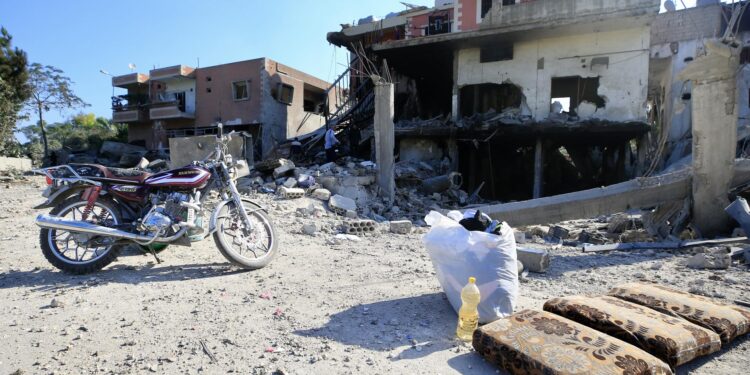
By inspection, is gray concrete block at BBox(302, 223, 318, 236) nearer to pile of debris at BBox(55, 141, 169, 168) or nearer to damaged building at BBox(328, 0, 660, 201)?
damaged building at BBox(328, 0, 660, 201)

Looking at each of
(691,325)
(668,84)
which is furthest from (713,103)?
(668,84)

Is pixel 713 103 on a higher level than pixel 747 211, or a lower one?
higher

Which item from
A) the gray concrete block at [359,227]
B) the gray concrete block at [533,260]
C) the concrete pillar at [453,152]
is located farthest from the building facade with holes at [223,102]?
the gray concrete block at [533,260]

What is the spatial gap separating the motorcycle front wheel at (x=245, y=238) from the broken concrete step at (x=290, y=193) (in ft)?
12.2

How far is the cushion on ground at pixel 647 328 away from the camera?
2018mm

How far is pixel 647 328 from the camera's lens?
212 cm

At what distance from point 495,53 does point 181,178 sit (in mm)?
12707

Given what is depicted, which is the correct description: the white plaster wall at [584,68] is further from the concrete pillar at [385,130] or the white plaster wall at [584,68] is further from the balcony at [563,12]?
the concrete pillar at [385,130]

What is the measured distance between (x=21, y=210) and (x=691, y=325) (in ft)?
29.5

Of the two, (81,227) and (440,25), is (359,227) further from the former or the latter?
(440,25)

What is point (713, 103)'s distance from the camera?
19.1 feet

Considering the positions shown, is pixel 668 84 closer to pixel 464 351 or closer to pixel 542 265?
pixel 542 265

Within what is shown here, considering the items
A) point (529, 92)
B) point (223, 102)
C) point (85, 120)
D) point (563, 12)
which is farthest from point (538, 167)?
point (85, 120)

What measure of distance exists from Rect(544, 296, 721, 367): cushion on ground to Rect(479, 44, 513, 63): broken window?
12798 mm
